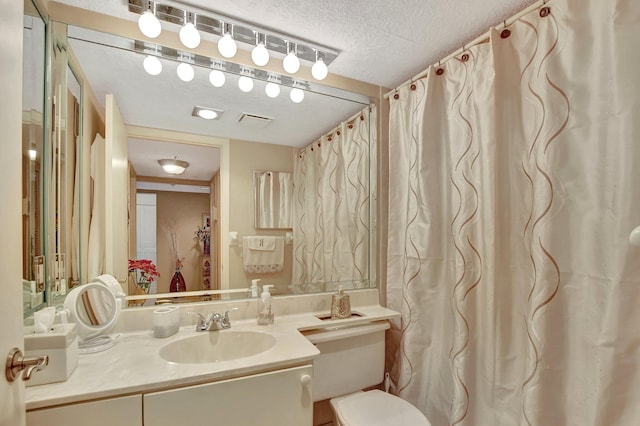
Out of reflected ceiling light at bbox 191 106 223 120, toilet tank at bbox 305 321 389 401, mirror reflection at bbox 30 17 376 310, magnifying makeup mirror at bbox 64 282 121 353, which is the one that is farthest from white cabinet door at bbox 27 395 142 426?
reflected ceiling light at bbox 191 106 223 120

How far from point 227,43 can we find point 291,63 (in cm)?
30

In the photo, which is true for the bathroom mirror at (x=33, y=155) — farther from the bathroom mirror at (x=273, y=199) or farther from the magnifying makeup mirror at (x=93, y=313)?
the bathroom mirror at (x=273, y=199)

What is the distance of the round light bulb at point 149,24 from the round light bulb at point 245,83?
0.39m

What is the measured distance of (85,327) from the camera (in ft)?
3.46

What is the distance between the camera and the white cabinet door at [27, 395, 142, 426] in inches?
30.1

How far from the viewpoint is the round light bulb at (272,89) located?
152 cm

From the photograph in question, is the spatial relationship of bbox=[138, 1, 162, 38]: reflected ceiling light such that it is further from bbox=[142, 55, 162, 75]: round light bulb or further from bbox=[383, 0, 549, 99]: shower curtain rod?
bbox=[383, 0, 549, 99]: shower curtain rod

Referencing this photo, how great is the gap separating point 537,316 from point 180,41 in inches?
71.9

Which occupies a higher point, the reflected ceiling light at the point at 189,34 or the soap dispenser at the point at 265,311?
the reflected ceiling light at the point at 189,34

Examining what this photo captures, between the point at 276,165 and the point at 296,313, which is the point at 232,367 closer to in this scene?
the point at 296,313

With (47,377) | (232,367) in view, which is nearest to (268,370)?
(232,367)

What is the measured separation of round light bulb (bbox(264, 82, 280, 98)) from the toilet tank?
121 centimetres

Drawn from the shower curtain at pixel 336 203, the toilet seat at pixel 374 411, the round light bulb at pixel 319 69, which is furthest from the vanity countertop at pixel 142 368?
the round light bulb at pixel 319 69

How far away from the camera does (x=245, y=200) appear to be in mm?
1534
